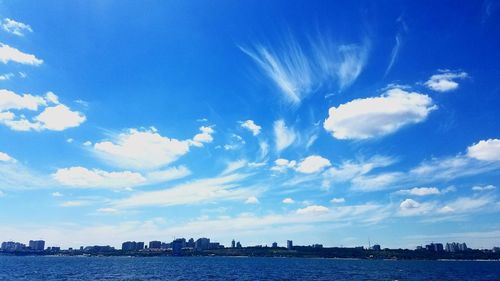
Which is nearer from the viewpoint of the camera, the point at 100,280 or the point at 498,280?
the point at 100,280

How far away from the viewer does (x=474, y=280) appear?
14962 cm

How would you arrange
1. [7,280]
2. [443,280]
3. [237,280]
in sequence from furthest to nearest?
[443,280], [237,280], [7,280]

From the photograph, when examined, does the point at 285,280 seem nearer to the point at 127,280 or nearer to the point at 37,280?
the point at 127,280

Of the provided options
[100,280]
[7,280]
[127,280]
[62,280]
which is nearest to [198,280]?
[127,280]

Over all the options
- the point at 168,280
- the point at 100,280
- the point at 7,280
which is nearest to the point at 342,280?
the point at 168,280

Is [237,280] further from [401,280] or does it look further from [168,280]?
[401,280]

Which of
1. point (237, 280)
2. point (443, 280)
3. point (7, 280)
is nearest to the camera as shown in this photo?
point (7, 280)

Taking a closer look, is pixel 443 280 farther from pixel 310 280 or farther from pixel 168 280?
pixel 168 280

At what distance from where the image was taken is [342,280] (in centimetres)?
13288

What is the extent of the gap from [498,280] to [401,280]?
41.2m

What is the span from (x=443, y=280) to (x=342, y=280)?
40.1 metres

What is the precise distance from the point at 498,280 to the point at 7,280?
561ft

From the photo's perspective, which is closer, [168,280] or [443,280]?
[168,280]

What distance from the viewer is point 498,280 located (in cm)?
14500
